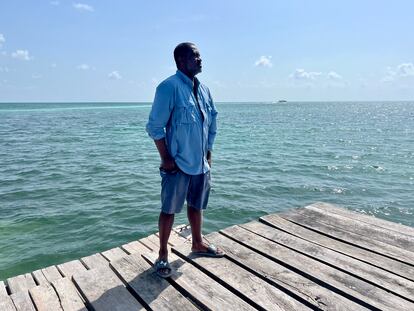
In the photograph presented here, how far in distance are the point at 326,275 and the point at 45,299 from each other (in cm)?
275

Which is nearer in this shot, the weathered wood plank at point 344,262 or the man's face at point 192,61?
the weathered wood plank at point 344,262

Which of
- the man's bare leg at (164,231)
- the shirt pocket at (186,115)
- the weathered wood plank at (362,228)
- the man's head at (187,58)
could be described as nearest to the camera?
the shirt pocket at (186,115)

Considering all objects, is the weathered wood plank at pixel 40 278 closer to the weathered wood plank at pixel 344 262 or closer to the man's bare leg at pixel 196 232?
the man's bare leg at pixel 196 232

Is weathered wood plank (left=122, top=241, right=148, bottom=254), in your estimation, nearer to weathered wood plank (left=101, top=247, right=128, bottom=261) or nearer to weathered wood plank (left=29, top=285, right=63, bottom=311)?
weathered wood plank (left=101, top=247, right=128, bottom=261)

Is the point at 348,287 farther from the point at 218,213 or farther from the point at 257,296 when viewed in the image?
the point at 218,213

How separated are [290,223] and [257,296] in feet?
6.65

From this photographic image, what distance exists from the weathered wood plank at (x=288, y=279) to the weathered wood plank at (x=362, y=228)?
1374 mm

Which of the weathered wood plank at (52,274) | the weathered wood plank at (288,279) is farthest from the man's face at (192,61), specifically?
the weathered wood plank at (52,274)

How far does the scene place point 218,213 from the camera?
9.94 meters

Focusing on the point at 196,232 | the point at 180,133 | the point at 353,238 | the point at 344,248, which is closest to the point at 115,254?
the point at 196,232

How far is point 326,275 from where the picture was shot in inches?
146

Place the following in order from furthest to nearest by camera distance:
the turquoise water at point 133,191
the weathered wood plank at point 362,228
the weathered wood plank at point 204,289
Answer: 1. the turquoise water at point 133,191
2. the weathered wood plank at point 362,228
3. the weathered wood plank at point 204,289

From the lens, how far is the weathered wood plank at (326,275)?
3.24m

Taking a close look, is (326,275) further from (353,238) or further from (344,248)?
(353,238)
